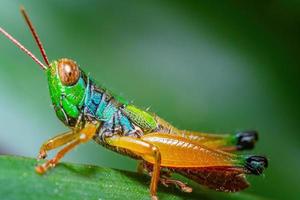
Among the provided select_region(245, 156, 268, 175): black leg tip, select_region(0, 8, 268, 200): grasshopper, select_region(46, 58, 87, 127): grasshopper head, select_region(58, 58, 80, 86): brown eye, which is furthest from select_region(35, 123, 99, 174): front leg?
select_region(245, 156, 268, 175): black leg tip

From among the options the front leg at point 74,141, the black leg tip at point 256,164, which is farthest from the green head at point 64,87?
the black leg tip at point 256,164

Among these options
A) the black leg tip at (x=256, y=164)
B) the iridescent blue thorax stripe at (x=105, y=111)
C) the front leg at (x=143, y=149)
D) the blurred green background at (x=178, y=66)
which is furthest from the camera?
the blurred green background at (x=178, y=66)

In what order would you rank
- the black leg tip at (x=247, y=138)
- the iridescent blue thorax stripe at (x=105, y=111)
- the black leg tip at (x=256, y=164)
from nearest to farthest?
the black leg tip at (x=256, y=164) → the iridescent blue thorax stripe at (x=105, y=111) → the black leg tip at (x=247, y=138)

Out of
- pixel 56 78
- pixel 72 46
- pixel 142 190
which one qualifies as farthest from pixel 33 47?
pixel 142 190

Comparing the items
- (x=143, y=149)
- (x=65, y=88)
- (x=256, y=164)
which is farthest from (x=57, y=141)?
(x=256, y=164)

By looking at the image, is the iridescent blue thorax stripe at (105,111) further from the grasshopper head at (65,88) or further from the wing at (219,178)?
the wing at (219,178)

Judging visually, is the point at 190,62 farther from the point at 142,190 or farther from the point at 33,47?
the point at 142,190

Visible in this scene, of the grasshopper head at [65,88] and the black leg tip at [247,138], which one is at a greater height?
the black leg tip at [247,138]
